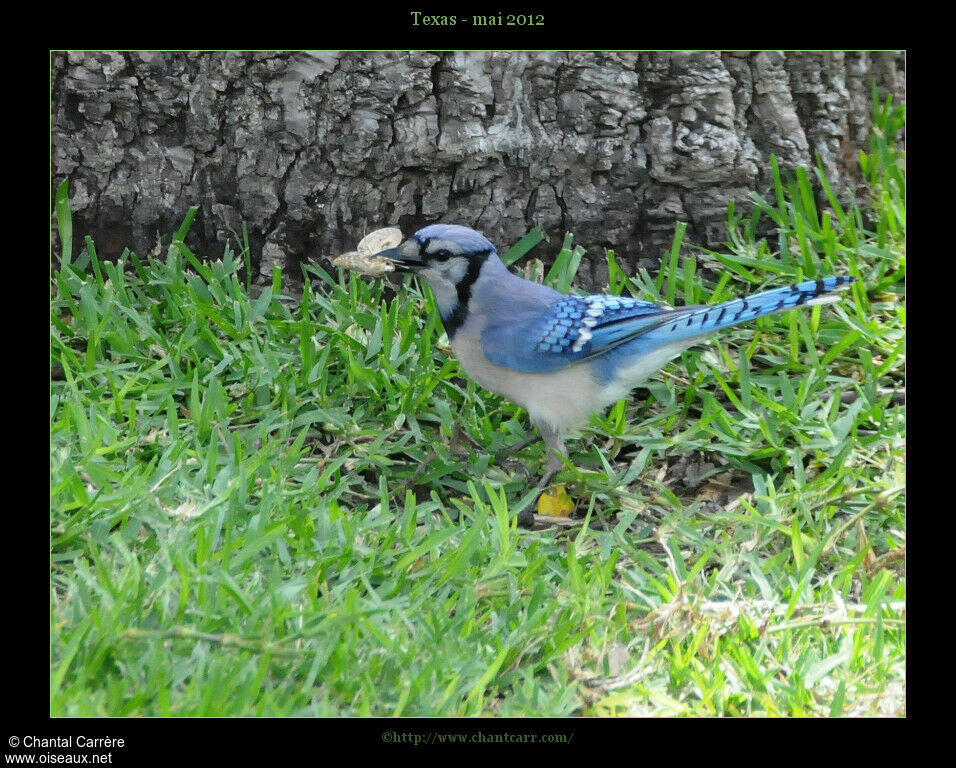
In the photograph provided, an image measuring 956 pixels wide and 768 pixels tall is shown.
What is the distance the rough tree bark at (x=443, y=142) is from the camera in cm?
432

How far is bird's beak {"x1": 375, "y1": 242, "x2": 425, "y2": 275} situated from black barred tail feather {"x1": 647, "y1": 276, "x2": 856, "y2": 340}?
3.35ft

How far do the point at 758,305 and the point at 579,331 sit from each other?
67 cm

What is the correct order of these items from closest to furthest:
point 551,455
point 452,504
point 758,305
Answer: point 758,305 < point 452,504 < point 551,455

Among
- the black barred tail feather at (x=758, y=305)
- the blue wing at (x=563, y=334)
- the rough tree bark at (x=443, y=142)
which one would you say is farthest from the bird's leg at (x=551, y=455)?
the rough tree bark at (x=443, y=142)

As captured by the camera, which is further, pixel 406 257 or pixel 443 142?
pixel 443 142

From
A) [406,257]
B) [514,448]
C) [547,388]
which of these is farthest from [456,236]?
[514,448]

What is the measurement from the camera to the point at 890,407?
427 cm

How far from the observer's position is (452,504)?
12.7 ft

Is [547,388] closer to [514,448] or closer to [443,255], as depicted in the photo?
[514,448]

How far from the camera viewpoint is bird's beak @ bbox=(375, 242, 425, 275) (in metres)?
3.93

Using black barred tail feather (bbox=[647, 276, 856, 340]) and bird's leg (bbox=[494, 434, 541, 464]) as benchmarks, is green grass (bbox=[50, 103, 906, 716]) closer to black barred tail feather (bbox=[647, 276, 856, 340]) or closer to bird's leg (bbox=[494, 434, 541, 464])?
bird's leg (bbox=[494, 434, 541, 464])
